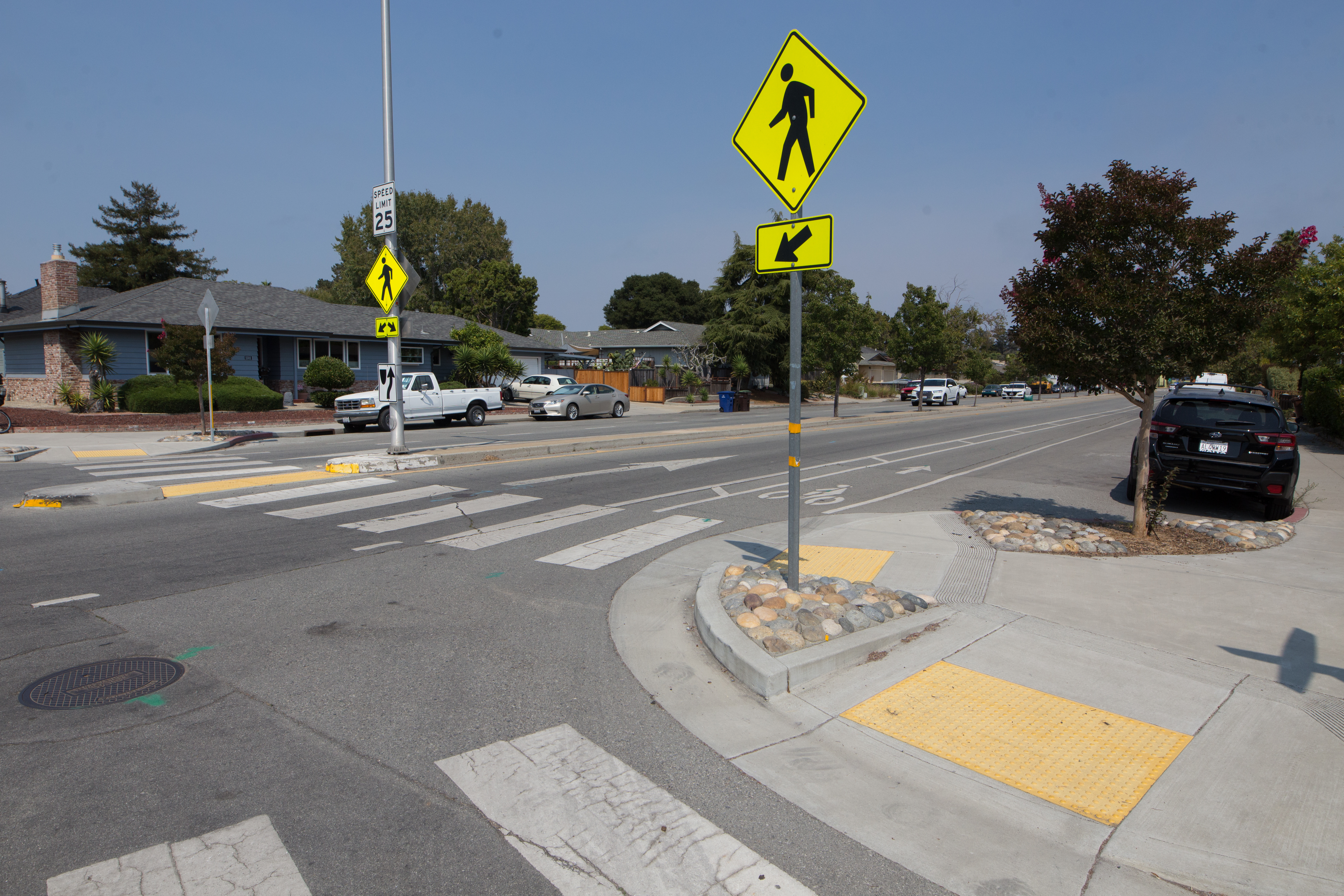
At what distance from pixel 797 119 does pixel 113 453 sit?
53.1ft

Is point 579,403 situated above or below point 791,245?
below

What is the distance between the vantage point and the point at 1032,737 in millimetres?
3980

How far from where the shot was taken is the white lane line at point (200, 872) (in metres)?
2.75

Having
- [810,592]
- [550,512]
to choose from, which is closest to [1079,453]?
[550,512]

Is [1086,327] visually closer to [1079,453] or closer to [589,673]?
[589,673]

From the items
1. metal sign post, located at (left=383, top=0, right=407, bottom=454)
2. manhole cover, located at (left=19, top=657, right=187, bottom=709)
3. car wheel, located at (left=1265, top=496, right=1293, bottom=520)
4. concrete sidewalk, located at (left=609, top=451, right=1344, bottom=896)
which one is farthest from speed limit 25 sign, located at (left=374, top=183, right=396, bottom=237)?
Result: car wheel, located at (left=1265, top=496, right=1293, bottom=520)

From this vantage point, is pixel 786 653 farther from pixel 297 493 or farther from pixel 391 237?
pixel 391 237

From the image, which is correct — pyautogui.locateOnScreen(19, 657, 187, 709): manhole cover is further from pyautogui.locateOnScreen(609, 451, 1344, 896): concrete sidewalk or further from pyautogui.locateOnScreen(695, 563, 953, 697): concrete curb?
pyautogui.locateOnScreen(695, 563, 953, 697): concrete curb

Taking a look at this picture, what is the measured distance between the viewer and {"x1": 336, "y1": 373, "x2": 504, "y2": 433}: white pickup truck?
22625 millimetres

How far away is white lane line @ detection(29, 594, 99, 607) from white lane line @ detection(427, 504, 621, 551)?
9.49 ft

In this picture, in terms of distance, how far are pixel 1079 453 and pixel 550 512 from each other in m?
15.5

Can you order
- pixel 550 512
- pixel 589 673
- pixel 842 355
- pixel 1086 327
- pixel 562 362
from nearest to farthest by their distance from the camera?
pixel 589 673, pixel 1086 327, pixel 550 512, pixel 842 355, pixel 562 362

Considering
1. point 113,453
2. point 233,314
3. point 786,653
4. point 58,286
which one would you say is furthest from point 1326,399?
point 58,286

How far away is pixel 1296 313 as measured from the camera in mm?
22625
